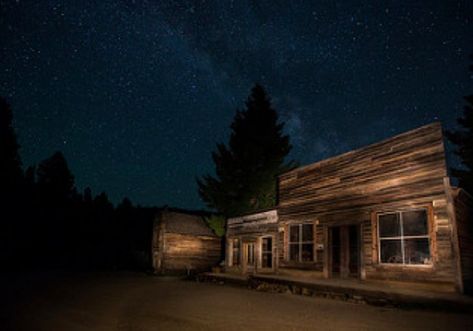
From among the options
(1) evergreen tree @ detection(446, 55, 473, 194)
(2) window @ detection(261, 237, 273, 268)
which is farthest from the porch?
(1) evergreen tree @ detection(446, 55, 473, 194)

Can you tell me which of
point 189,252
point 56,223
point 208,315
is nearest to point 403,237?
point 208,315

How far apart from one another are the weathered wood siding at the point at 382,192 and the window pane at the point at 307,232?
1.33ft

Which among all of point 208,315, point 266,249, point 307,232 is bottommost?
point 208,315

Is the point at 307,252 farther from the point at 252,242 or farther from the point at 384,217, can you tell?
the point at 252,242

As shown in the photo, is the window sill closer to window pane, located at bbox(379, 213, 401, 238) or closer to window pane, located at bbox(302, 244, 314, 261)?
window pane, located at bbox(379, 213, 401, 238)

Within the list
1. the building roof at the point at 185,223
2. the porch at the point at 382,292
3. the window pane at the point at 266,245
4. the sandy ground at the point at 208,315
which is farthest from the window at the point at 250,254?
the building roof at the point at 185,223

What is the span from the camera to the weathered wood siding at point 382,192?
10312 mm

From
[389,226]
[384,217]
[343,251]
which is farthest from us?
[343,251]

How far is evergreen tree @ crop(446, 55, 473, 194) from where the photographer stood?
23.9 meters

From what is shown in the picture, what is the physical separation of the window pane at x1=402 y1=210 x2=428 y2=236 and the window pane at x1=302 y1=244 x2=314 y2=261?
15.6 feet

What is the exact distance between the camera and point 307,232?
15.4 m

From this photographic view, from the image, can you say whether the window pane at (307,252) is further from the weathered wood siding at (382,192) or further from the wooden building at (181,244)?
the wooden building at (181,244)

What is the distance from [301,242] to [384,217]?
463cm

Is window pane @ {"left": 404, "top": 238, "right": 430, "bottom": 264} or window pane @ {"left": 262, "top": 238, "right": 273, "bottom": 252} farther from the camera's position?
window pane @ {"left": 262, "top": 238, "right": 273, "bottom": 252}
